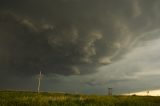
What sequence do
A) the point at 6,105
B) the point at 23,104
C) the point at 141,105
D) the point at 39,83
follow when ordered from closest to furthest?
1. the point at 6,105
2. the point at 23,104
3. the point at 141,105
4. the point at 39,83

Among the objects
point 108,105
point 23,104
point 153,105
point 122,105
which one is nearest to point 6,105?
point 23,104

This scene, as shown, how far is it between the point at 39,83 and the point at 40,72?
4.58 m

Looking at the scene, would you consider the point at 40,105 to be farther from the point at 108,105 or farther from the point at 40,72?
the point at 40,72

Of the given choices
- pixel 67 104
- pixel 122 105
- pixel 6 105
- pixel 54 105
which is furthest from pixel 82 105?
pixel 6 105

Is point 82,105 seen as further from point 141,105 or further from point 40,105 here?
point 141,105

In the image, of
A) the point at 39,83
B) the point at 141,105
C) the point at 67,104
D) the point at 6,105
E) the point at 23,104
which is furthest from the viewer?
the point at 39,83

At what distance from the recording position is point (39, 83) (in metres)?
68.8

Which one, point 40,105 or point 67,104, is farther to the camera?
point 67,104

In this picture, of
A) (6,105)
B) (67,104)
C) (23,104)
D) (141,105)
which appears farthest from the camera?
(141,105)

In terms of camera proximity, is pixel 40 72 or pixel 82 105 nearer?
pixel 82 105

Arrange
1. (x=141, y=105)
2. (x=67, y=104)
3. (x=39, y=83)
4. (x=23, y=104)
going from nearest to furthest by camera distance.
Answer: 1. (x=23, y=104)
2. (x=67, y=104)
3. (x=141, y=105)
4. (x=39, y=83)

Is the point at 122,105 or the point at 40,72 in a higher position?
the point at 40,72

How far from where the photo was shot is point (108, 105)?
24828 mm

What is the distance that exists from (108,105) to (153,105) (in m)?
5.09
